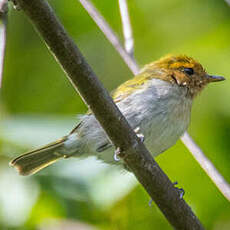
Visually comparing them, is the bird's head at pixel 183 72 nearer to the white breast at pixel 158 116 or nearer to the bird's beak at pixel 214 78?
the bird's beak at pixel 214 78

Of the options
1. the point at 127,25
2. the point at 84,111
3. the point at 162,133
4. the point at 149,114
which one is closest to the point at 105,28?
the point at 127,25

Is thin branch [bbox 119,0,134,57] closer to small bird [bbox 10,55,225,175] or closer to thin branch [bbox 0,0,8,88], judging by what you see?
small bird [bbox 10,55,225,175]

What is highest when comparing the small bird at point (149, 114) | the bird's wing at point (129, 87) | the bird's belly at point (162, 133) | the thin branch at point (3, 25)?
the thin branch at point (3, 25)

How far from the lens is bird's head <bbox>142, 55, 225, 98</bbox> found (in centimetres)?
507

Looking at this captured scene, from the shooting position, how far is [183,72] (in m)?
5.21

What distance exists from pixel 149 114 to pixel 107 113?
1.57 metres

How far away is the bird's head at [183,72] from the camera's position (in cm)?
507

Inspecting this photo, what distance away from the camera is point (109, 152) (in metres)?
4.86

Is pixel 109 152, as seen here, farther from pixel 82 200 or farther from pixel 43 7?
pixel 43 7

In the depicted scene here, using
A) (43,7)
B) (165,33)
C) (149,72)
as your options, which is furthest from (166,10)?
(43,7)

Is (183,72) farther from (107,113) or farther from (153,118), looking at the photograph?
(107,113)

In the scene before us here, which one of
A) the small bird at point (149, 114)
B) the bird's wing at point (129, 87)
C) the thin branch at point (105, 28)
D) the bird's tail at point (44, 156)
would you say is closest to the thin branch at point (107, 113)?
the small bird at point (149, 114)

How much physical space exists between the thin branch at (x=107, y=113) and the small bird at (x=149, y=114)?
3.50 ft

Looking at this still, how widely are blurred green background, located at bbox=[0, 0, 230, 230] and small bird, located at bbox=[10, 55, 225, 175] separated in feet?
0.44
